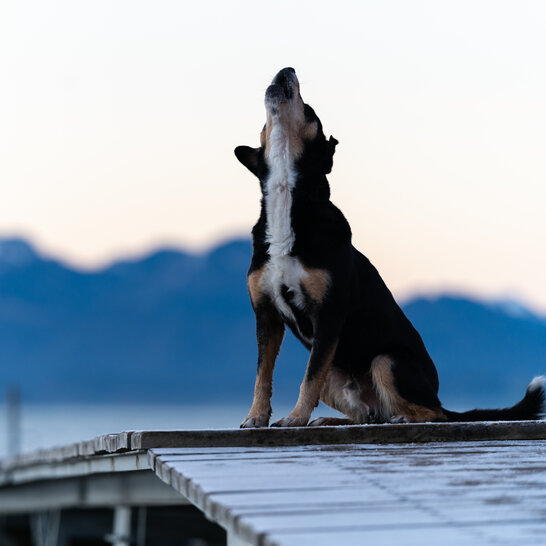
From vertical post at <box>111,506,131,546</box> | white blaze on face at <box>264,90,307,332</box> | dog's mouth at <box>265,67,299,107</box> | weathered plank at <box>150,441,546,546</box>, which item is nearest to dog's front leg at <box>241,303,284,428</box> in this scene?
white blaze on face at <box>264,90,307,332</box>

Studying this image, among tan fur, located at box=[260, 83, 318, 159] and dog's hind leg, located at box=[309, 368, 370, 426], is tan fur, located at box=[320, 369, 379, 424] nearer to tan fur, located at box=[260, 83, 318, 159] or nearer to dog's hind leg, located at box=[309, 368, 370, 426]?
dog's hind leg, located at box=[309, 368, 370, 426]

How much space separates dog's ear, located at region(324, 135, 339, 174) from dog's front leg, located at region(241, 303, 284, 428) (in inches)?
30.5

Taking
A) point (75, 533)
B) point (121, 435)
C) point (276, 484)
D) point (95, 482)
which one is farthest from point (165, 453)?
point (75, 533)

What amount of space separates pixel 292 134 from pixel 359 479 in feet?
7.61

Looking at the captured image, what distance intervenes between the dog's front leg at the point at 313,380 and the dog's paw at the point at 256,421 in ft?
0.38

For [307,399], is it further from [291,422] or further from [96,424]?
[96,424]

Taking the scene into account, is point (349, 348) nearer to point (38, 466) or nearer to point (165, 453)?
point (165, 453)

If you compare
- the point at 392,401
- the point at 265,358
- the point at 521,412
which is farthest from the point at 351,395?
the point at 521,412

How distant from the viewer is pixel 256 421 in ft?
14.8

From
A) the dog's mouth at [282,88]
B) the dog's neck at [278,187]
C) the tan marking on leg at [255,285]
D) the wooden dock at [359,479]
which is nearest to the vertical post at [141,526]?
the wooden dock at [359,479]

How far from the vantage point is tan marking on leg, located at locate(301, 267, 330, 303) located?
178 inches

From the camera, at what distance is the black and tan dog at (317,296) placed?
14.9ft

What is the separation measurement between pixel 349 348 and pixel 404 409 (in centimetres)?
42

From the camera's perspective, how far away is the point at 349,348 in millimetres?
4867
